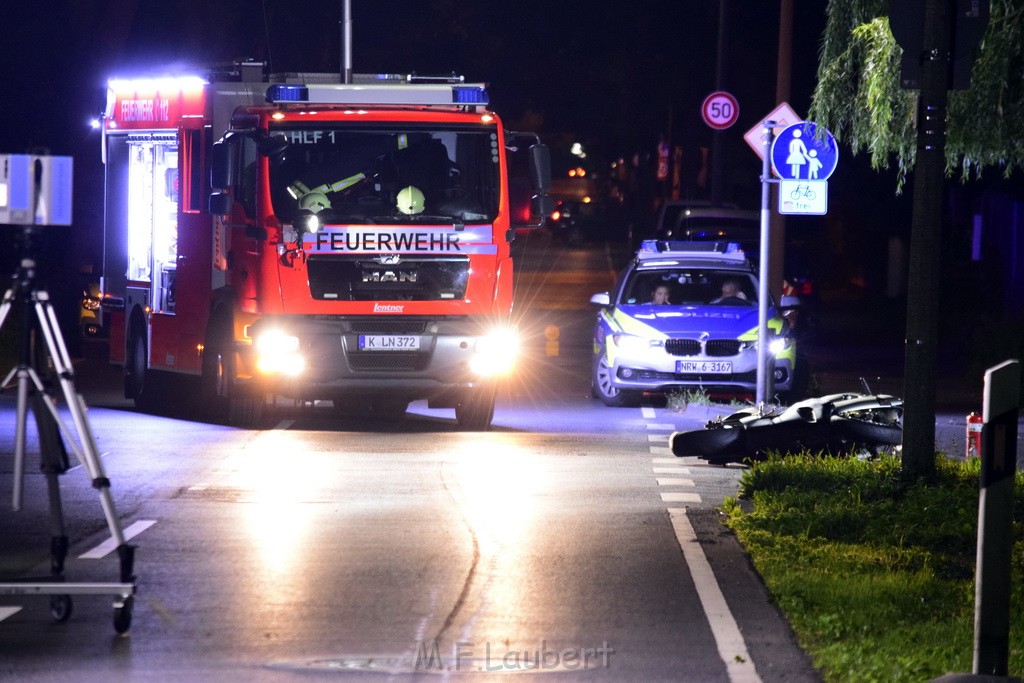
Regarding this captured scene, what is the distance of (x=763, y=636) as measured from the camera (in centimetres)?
845

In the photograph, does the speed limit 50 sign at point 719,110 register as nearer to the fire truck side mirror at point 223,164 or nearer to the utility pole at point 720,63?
the utility pole at point 720,63

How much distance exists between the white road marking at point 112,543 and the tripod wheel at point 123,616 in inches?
50.0

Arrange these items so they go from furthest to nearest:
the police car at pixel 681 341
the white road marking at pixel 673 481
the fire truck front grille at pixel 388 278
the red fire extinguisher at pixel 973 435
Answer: the police car at pixel 681 341 < the fire truck front grille at pixel 388 278 < the red fire extinguisher at pixel 973 435 < the white road marking at pixel 673 481

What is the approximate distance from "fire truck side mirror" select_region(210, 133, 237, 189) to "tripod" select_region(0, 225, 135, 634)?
7636 mm

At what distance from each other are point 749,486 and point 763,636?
4.53m

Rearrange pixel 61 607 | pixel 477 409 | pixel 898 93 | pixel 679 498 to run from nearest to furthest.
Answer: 1. pixel 61 607
2. pixel 679 498
3. pixel 898 93
4. pixel 477 409

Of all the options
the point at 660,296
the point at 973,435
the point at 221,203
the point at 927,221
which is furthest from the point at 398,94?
the point at 927,221

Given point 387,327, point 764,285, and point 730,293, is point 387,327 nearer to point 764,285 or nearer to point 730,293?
point 764,285

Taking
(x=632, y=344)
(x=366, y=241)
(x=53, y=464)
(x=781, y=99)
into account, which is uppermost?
(x=781, y=99)

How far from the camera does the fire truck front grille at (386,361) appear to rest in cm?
1677

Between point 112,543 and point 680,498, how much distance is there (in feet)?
13.8

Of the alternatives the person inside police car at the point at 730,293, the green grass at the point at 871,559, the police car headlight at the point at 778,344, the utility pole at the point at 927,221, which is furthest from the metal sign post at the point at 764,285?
the utility pole at the point at 927,221

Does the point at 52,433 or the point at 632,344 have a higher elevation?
the point at 52,433

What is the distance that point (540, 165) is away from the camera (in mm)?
17062
